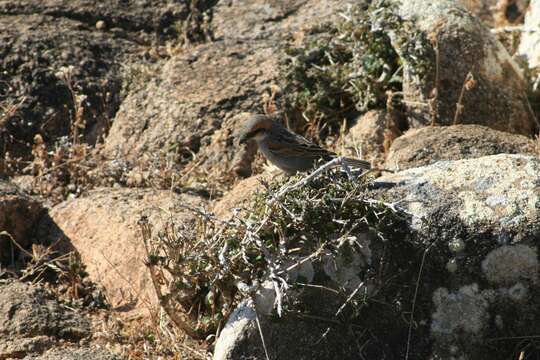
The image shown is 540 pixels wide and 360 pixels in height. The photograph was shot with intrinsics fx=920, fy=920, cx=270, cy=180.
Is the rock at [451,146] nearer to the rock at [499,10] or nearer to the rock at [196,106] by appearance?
the rock at [196,106]

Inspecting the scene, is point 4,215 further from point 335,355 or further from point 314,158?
point 335,355

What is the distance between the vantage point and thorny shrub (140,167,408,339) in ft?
17.8

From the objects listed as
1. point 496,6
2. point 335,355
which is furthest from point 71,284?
point 496,6

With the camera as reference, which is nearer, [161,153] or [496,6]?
[161,153]

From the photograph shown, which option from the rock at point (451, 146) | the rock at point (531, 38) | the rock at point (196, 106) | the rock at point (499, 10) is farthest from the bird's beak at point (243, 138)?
the rock at point (499, 10)

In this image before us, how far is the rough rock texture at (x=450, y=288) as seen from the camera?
5.32 metres

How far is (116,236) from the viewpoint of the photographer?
23.3 ft

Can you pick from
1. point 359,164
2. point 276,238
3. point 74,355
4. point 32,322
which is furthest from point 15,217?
point 359,164

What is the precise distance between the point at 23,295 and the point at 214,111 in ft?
9.43

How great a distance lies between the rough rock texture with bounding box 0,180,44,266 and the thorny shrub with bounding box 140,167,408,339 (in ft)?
5.75

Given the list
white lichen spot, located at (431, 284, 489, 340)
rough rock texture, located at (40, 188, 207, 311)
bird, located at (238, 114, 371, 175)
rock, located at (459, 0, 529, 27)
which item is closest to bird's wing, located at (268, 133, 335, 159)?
bird, located at (238, 114, 371, 175)

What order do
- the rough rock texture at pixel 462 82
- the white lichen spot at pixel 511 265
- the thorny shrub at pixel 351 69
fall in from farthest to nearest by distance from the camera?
the thorny shrub at pixel 351 69 → the rough rock texture at pixel 462 82 → the white lichen spot at pixel 511 265

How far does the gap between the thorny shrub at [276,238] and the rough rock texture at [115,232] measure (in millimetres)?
683

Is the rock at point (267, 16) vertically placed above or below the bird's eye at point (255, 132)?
above
